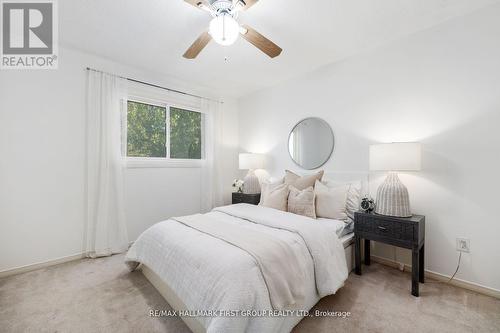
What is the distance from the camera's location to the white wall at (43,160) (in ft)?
7.57

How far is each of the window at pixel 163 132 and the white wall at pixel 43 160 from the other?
1.82 ft

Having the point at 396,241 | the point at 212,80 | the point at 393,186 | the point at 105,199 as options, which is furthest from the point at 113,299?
the point at 212,80

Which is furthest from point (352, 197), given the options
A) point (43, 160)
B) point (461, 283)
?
point (43, 160)

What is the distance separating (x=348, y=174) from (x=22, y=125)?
3.79 m

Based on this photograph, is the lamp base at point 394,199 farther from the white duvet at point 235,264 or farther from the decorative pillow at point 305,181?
the decorative pillow at point 305,181

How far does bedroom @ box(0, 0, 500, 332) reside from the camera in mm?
1627

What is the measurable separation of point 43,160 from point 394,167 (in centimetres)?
371

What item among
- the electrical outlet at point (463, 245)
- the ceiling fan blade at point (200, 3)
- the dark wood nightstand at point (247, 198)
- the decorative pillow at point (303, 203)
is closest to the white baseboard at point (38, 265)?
the dark wood nightstand at point (247, 198)

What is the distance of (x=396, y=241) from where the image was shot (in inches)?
80.9

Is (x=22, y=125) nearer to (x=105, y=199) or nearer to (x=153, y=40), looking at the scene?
(x=105, y=199)

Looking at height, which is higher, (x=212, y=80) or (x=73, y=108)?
(x=212, y=80)

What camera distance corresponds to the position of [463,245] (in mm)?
2086

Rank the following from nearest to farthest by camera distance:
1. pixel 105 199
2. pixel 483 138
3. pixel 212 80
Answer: pixel 483 138 < pixel 105 199 < pixel 212 80

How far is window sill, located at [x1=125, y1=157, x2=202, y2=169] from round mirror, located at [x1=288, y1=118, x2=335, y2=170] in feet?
5.40
